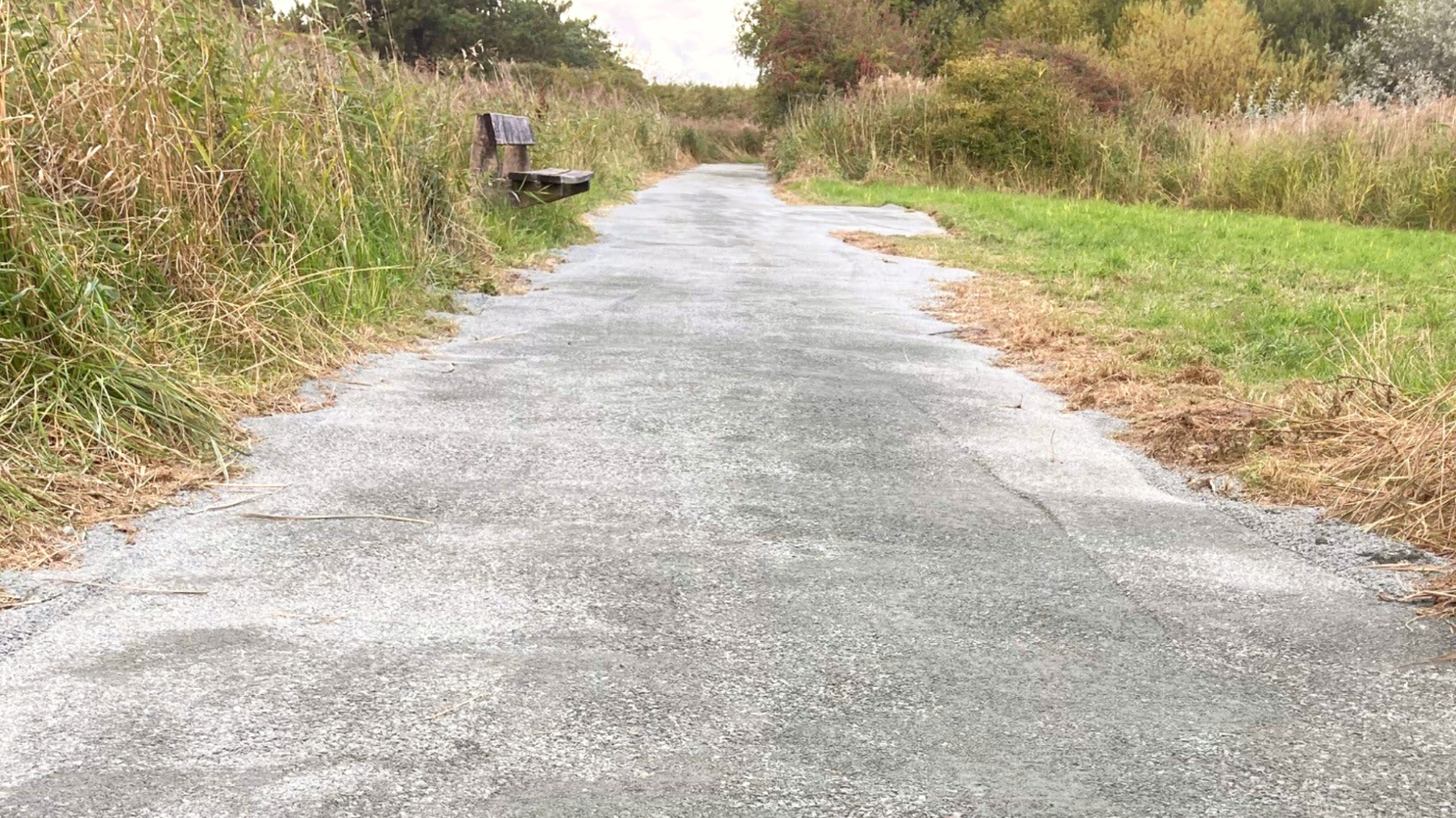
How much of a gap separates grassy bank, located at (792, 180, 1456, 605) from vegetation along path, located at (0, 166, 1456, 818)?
30cm

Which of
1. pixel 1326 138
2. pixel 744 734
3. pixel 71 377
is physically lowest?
pixel 744 734

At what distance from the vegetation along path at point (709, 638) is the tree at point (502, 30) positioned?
36812mm

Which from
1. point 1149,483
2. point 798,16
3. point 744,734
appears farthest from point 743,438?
point 798,16

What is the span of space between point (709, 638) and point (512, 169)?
25.8ft

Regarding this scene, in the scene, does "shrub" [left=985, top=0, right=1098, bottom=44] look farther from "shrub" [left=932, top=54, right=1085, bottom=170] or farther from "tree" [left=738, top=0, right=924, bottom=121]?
"shrub" [left=932, top=54, right=1085, bottom=170]

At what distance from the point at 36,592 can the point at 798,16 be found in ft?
100

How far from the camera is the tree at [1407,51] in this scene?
28984mm

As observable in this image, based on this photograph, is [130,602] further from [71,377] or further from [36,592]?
[71,377]

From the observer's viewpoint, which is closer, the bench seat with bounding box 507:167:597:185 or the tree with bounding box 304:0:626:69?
the bench seat with bounding box 507:167:597:185

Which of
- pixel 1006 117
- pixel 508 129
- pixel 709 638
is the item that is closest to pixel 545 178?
pixel 508 129

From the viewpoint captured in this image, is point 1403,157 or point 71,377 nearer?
point 71,377

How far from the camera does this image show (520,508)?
11.1ft

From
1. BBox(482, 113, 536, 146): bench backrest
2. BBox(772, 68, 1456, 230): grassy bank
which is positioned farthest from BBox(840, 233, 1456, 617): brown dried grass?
BBox(772, 68, 1456, 230): grassy bank

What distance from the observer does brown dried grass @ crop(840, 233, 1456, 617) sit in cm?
341
